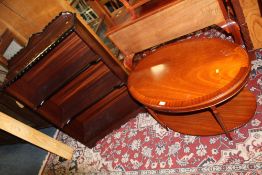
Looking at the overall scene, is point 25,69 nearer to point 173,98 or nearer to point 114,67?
point 114,67

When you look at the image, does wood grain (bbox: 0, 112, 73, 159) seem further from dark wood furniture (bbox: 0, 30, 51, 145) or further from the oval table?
the oval table

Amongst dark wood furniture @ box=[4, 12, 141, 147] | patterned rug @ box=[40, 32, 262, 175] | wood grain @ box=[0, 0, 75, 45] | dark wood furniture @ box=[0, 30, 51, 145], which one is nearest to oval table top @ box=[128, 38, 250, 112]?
dark wood furniture @ box=[4, 12, 141, 147]

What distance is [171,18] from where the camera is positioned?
226 cm

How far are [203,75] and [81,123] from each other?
165cm

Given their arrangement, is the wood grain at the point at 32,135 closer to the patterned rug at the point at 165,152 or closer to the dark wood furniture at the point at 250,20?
the patterned rug at the point at 165,152

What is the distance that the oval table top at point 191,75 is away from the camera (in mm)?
1509

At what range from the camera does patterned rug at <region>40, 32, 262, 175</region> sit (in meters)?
1.83

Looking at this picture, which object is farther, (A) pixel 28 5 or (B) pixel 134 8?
(A) pixel 28 5

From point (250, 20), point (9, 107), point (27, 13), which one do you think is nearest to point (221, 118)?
point (250, 20)

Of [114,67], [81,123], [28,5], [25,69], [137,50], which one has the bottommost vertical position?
[81,123]

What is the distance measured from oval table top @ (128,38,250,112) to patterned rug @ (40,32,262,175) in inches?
23.8

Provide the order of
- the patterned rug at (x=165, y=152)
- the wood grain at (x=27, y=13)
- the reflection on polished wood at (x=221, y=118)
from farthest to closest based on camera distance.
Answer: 1. the wood grain at (x=27, y=13)
2. the reflection on polished wood at (x=221, y=118)
3. the patterned rug at (x=165, y=152)

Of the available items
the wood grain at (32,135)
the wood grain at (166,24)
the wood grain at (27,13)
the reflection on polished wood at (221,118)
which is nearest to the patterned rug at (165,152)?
the reflection on polished wood at (221,118)

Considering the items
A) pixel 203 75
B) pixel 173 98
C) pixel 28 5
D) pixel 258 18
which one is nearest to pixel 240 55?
pixel 203 75
